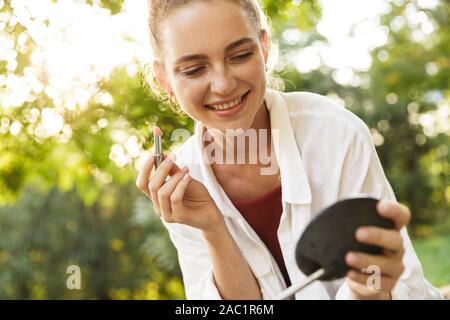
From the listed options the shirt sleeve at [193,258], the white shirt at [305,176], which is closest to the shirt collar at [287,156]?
the white shirt at [305,176]

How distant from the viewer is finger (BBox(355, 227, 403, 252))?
0.70m

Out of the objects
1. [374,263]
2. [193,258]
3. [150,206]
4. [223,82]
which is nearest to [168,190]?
[223,82]

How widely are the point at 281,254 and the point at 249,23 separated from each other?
1.58 feet

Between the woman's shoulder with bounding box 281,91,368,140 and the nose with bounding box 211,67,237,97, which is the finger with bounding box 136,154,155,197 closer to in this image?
the nose with bounding box 211,67,237,97

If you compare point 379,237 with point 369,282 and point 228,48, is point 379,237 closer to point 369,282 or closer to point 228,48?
point 369,282

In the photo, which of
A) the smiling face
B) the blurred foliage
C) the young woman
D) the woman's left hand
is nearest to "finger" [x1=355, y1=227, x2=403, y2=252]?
the woman's left hand

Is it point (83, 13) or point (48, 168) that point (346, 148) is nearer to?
point (83, 13)

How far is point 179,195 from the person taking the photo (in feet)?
3.36

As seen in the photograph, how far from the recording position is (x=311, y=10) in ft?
6.47

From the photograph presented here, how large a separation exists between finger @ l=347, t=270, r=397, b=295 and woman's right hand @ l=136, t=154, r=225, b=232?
0.37m

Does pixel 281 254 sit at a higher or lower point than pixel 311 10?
lower

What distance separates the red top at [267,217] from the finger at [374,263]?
18.6 inches
